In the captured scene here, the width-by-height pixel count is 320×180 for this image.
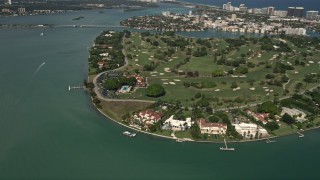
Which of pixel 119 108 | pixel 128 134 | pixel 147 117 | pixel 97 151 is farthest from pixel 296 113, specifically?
pixel 97 151

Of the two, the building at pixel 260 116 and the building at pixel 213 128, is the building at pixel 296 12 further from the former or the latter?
the building at pixel 213 128

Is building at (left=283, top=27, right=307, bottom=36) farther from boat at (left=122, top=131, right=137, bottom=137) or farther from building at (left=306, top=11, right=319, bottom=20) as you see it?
boat at (left=122, top=131, right=137, bottom=137)

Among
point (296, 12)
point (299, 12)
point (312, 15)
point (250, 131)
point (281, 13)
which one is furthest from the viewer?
point (281, 13)

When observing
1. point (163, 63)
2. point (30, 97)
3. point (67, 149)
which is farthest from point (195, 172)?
point (163, 63)

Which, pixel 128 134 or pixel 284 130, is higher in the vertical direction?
pixel 284 130

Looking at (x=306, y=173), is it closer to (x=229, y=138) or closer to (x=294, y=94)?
(x=229, y=138)

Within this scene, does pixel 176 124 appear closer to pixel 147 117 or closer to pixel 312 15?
pixel 147 117
